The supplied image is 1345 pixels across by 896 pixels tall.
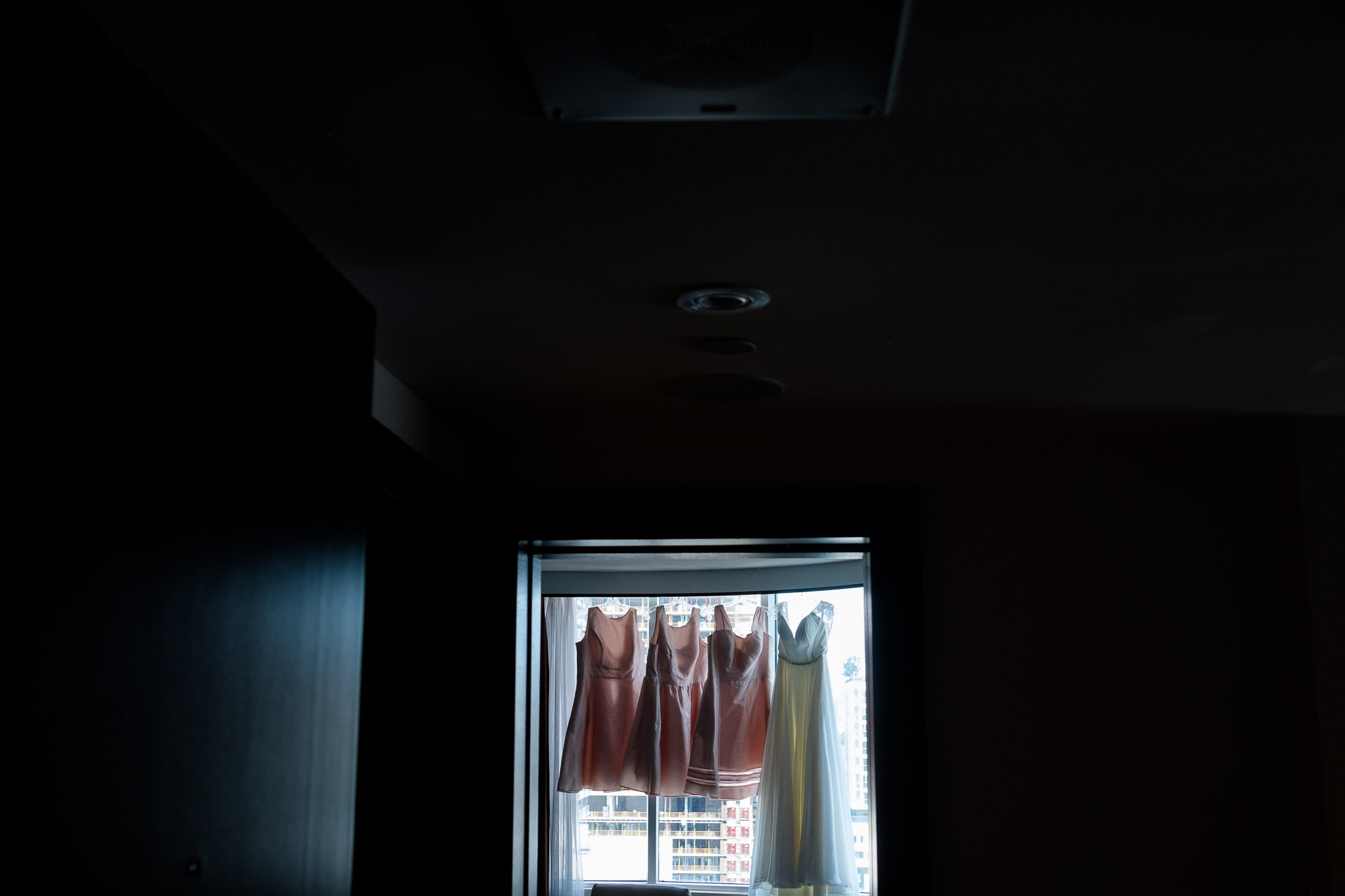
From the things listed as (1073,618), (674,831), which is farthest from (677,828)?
(1073,618)

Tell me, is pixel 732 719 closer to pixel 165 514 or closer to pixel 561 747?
pixel 561 747

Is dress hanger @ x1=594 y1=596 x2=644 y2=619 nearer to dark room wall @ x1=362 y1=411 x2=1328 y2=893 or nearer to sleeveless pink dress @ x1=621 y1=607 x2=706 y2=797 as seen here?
sleeveless pink dress @ x1=621 y1=607 x2=706 y2=797

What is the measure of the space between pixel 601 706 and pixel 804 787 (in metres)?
1.03

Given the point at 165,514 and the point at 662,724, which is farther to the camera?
the point at 662,724

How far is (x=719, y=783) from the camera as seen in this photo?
15.9ft

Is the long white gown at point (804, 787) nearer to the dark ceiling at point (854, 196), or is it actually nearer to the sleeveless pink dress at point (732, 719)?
the sleeveless pink dress at point (732, 719)

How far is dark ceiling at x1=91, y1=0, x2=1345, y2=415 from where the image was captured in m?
1.04

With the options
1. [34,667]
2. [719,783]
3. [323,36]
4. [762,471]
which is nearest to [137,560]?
[34,667]

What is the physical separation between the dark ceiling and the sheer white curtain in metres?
3.32

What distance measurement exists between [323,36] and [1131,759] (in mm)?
2401

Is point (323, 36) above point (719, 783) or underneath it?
above

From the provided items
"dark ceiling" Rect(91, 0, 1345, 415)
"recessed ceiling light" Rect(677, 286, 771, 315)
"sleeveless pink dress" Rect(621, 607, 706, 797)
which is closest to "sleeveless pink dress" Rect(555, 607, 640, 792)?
"sleeveless pink dress" Rect(621, 607, 706, 797)

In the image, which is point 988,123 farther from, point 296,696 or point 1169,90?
point 296,696

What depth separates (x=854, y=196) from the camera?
137 centimetres
